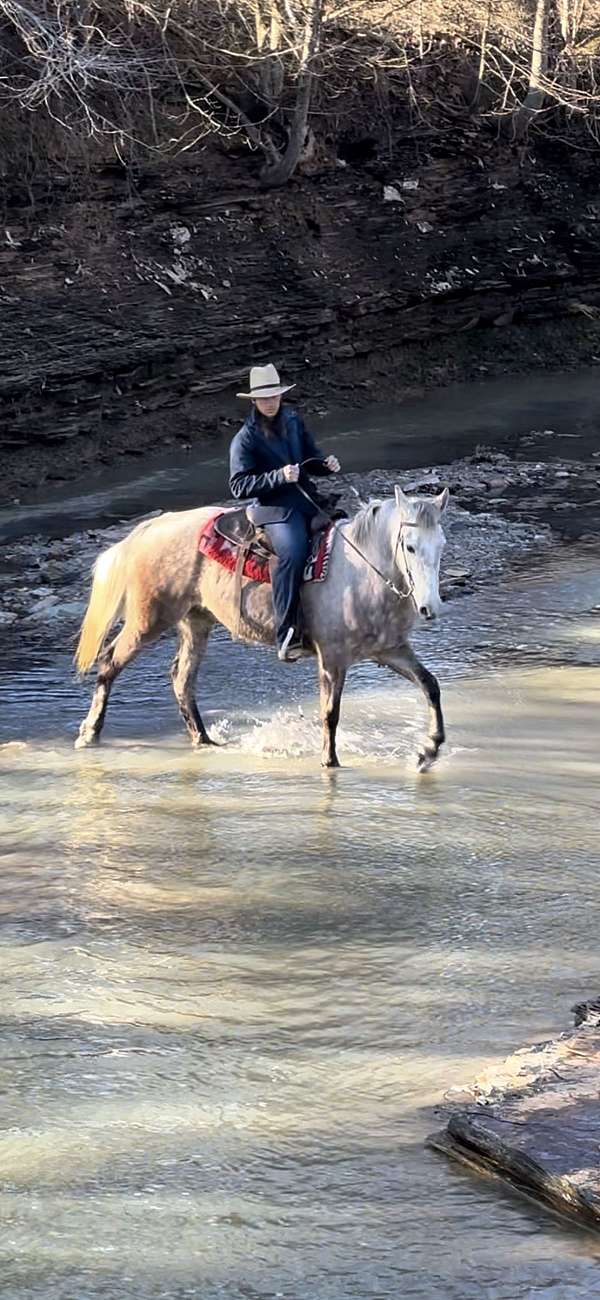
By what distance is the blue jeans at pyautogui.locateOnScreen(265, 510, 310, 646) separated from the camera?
33.2 feet

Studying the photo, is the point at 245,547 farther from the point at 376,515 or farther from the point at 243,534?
the point at 376,515

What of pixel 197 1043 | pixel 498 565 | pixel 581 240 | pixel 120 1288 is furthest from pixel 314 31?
pixel 120 1288

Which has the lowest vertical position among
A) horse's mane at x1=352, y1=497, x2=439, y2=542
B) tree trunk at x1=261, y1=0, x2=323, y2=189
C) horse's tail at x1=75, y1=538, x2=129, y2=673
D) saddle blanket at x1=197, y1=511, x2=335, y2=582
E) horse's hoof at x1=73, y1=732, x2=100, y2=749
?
horse's hoof at x1=73, y1=732, x2=100, y2=749

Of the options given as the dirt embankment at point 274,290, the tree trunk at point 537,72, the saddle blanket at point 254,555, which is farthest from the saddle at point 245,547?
the tree trunk at point 537,72

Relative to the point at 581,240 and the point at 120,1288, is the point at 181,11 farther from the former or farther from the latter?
the point at 120,1288

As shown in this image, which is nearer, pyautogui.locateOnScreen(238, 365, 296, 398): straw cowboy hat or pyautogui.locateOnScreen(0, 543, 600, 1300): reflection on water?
pyautogui.locateOnScreen(0, 543, 600, 1300): reflection on water

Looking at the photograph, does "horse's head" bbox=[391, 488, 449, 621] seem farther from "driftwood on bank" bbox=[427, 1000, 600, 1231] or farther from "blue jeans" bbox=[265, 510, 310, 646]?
"driftwood on bank" bbox=[427, 1000, 600, 1231]

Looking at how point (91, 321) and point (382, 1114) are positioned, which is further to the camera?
point (91, 321)

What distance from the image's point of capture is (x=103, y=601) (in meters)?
11.2

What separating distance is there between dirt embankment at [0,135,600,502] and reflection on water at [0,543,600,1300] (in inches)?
328

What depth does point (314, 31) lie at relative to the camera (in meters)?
20.9

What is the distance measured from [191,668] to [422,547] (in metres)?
2.34

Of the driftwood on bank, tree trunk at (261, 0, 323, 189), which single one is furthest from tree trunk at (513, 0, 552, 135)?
the driftwood on bank

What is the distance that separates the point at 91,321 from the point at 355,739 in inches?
425
